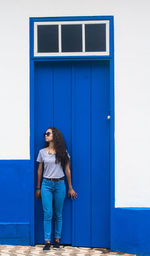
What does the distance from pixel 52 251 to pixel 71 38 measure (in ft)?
10.4

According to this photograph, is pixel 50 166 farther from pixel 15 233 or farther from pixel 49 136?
pixel 15 233

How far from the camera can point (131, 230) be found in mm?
5113

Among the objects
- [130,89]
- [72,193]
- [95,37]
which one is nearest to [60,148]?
[72,193]

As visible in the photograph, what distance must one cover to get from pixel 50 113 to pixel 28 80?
0.60 m

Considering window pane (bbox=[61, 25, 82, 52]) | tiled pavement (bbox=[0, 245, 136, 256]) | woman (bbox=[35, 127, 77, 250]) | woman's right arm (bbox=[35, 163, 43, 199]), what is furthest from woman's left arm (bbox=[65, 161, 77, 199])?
window pane (bbox=[61, 25, 82, 52])

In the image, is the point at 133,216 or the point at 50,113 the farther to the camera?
the point at 50,113

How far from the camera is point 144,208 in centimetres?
511

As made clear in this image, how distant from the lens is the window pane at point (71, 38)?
5.31 metres

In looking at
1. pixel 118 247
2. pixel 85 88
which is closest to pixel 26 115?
pixel 85 88

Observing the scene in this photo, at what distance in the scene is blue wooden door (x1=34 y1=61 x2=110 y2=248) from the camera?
Result: 17.6 ft

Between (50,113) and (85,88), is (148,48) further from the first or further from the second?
(50,113)

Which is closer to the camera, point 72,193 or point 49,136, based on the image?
point 49,136

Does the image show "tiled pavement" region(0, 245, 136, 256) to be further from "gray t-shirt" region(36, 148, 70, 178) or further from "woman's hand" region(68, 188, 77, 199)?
"gray t-shirt" region(36, 148, 70, 178)

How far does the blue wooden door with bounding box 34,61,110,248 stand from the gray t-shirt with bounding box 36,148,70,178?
269mm
